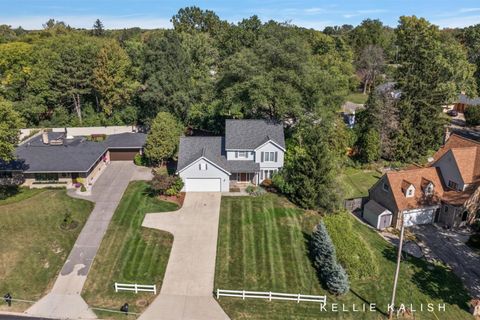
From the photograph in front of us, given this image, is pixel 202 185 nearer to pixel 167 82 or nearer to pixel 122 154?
pixel 122 154

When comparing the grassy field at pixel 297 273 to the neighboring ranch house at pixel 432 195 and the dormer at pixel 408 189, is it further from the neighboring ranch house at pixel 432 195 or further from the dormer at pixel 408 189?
the dormer at pixel 408 189

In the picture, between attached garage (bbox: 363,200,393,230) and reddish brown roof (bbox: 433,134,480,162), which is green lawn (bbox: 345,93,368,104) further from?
attached garage (bbox: 363,200,393,230)

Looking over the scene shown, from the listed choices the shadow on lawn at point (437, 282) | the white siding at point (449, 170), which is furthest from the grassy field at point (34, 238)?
the white siding at point (449, 170)

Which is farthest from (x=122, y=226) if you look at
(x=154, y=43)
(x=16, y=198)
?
(x=154, y=43)

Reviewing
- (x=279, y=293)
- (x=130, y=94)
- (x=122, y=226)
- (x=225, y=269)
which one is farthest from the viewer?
(x=130, y=94)

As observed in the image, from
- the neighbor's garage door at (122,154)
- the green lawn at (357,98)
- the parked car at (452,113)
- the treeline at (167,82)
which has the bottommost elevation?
the neighbor's garage door at (122,154)

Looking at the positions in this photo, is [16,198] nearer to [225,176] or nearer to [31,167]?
[31,167]

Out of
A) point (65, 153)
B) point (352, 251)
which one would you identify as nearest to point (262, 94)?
point (352, 251)
